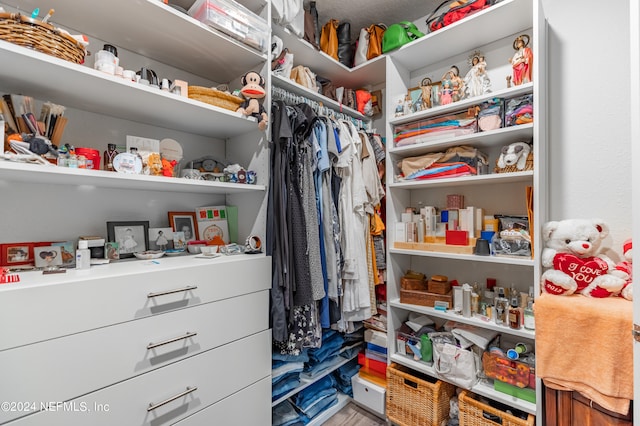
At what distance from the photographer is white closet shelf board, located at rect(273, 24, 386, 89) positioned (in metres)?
1.77

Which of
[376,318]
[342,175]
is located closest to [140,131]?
[342,175]

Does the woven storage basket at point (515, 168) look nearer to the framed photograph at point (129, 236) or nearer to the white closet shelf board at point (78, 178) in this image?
the white closet shelf board at point (78, 178)

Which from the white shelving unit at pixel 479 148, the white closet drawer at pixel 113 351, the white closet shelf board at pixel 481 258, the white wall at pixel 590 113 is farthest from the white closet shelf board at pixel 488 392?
the white closet drawer at pixel 113 351

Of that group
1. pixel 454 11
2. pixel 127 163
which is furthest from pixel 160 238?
pixel 454 11

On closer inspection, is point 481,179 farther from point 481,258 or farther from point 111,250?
point 111,250

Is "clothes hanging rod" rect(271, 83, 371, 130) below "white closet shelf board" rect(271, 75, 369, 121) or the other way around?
below

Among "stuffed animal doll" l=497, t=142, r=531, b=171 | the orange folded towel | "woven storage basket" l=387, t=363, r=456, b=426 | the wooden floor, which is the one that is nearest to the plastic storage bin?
"stuffed animal doll" l=497, t=142, r=531, b=171

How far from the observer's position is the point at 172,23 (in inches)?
49.1

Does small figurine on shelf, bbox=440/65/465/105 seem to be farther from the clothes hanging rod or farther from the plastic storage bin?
the plastic storage bin

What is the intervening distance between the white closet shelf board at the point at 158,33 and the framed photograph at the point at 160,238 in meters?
0.89

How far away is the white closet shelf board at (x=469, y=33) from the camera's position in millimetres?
1523

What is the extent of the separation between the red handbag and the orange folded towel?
155 cm

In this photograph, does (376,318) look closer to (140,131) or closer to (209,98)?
(209,98)

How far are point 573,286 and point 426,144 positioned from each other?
1015 millimetres
